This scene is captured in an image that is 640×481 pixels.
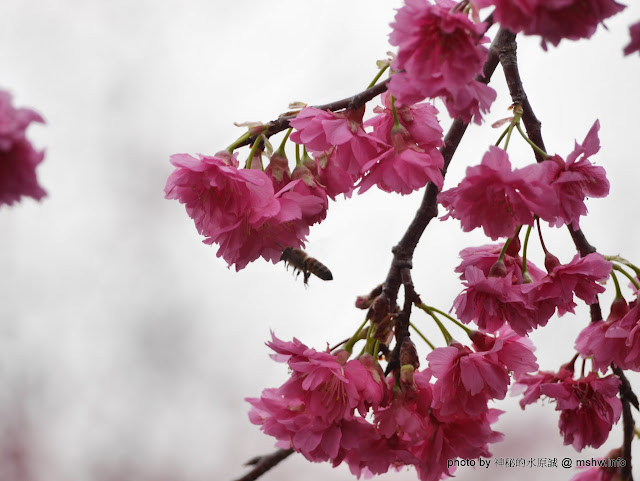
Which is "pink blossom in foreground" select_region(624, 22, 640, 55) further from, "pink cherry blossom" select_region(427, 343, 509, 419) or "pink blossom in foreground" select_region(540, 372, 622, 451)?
"pink blossom in foreground" select_region(540, 372, 622, 451)

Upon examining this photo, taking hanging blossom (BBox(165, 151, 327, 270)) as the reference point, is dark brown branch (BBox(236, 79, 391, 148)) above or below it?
above

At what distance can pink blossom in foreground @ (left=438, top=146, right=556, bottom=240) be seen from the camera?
23.7 inches

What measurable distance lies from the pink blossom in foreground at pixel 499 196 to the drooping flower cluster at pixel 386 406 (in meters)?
0.14

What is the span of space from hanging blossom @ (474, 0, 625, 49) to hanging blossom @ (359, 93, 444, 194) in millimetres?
212

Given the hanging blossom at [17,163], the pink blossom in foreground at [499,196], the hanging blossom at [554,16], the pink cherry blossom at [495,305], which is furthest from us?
the pink cherry blossom at [495,305]

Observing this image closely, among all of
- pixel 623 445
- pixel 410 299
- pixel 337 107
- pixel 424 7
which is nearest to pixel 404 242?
pixel 410 299

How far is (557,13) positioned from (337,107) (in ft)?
0.93

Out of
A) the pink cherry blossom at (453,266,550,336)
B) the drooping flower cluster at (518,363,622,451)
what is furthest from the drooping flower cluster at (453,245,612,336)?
the drooping flower cluster at (518,363,622,451)

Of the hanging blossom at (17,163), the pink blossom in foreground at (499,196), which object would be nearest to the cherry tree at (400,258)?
the pink blossom in foreground at (499,196)

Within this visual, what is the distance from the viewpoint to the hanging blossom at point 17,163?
0.31m

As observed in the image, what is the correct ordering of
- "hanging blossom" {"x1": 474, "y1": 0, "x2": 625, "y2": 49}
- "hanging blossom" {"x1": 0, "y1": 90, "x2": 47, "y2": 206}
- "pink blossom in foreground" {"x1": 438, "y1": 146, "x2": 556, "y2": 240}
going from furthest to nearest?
"pink blossom in foreground" {"x1": 438, "y1": 146, "x2": 556, "y2": 240} < "hanging blossom" {"x1": 474, "y1": 0, "x2": 625, "y2": 49} < "hanging blossom" {"x1": 0, "y1": 90, "x2": 47, "y2": 206}

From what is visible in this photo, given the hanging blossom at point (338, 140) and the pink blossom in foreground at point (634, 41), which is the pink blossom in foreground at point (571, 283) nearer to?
the hanging blossom at point (338, 140)

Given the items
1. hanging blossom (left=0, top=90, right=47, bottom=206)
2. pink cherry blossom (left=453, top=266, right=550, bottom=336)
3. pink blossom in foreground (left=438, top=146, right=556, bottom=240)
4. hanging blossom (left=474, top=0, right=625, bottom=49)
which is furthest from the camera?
pink cherry blossom (left=453, top=266, right=550, bottom=336)

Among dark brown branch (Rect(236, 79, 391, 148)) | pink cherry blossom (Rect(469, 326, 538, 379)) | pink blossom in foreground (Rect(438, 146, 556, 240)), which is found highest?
dark brown branch (Rect(236, 79, 391, 148))
